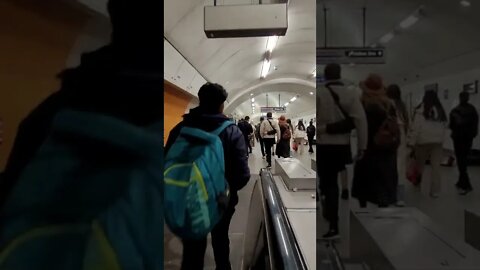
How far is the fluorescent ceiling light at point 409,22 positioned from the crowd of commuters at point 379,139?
19cm

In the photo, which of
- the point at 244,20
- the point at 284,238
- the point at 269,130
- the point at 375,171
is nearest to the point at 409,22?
the point at 375,171

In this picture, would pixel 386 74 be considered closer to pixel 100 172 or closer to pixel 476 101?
pixel 476 101

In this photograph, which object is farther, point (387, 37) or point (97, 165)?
point (97, 165)

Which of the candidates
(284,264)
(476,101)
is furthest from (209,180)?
(476,101)

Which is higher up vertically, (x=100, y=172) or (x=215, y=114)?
(x=215, y=114)

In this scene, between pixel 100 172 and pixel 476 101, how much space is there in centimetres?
143

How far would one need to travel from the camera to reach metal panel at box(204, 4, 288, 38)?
3.90 metres

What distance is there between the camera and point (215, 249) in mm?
3039

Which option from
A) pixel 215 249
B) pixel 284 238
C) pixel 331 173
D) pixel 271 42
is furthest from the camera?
pixel 271 42

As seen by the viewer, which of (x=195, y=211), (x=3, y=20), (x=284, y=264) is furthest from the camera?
(x=195, y=211)

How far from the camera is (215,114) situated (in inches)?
102

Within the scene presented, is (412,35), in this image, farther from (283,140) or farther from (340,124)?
(283,140)

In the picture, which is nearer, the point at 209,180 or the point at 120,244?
the point at 120,244

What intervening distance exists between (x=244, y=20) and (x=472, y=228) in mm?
3374
